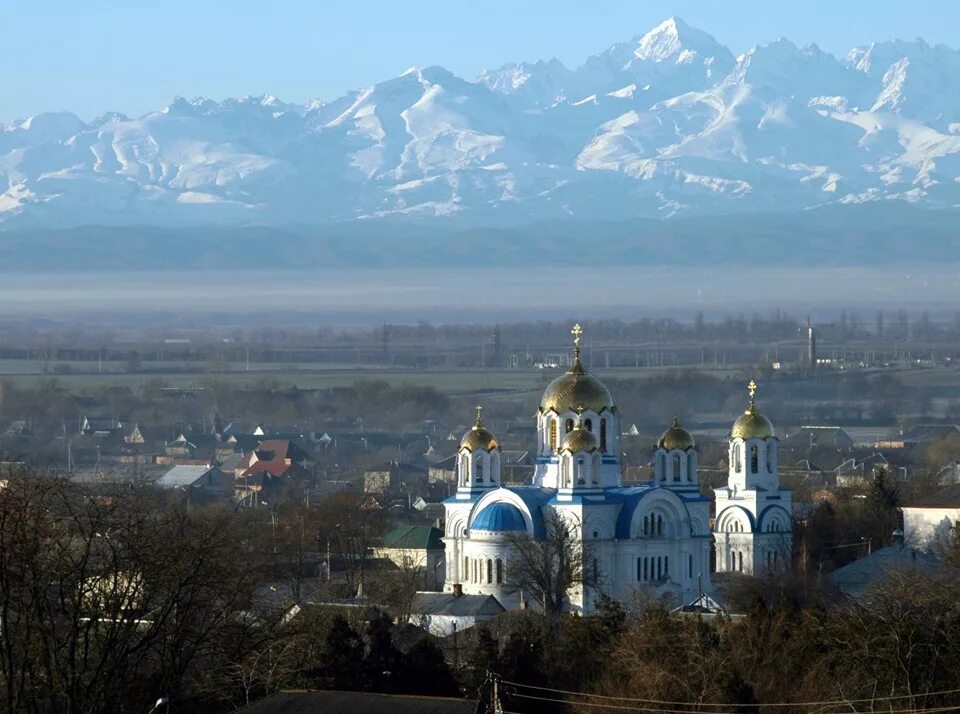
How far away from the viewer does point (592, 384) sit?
6594 centimetres

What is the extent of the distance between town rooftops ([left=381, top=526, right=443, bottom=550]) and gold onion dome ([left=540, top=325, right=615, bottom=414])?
8.28 m

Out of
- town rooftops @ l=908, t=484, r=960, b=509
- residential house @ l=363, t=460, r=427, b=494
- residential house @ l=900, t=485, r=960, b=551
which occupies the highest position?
town rooftops @ l=908, t=484, r=960, b=509

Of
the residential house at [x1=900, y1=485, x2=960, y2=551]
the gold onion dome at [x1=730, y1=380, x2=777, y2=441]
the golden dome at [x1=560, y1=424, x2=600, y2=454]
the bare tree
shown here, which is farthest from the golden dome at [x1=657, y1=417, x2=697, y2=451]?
the residential house at [x1=900, y1=485, x2=960, y2=551]

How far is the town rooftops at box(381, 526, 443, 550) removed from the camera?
2886 inches

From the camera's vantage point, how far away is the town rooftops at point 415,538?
73.3 metres

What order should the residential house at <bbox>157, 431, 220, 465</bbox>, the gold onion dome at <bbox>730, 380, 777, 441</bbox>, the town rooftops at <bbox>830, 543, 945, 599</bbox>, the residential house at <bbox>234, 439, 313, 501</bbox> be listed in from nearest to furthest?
the town rooftops at <bbox>830, 543, 945, 599</bbox> → the gold onion dome at <bbox>730, 380, 777, 441</bbox> → the residential house at <bbox>234, 439, 313, 501</bbox> → the residential house at <bbox>157, 431, 220, 465</bbox>

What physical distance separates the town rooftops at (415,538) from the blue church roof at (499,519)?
8862mm

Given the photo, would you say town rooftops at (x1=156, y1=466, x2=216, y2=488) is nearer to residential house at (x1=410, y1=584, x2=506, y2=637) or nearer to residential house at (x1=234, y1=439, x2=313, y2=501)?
residential house at (x1=234, y1=439, x2=313, y2=501)

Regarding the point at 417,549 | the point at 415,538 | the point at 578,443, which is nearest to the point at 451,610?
the point at 578,443

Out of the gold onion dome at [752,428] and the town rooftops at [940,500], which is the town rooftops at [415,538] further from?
the town rooftops at [940,500]

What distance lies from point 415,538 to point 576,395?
9895 mm

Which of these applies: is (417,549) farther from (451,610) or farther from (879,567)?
(451,610)

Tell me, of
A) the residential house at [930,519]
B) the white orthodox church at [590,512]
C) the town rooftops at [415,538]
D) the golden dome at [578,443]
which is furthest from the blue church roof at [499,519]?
the residential house at [930,519]

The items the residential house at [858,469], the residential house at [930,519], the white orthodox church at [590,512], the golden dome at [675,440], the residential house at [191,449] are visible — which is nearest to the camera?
the white orthodox church at [590,512]
